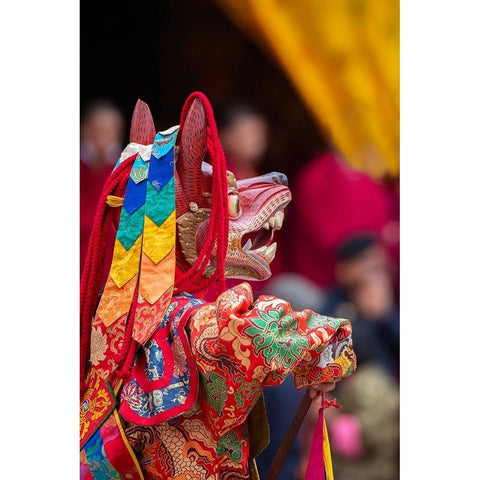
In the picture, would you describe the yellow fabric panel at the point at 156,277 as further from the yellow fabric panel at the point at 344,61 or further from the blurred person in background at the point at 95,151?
the yellow fabric panel at the point at 344,61

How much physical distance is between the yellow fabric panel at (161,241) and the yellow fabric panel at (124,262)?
27 millimetres

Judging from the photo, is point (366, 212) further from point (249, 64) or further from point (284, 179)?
point (249, 64)

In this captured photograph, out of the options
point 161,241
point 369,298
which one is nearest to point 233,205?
point 161,241

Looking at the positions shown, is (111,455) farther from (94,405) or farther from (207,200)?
(207,200)

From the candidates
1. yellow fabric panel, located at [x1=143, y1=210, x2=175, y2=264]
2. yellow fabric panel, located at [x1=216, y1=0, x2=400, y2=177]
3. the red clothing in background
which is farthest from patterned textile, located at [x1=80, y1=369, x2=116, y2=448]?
yellow fabric panel, located at [x1=216, y1=0, x2=400, y2=177]

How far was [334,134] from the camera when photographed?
1852 millimetres

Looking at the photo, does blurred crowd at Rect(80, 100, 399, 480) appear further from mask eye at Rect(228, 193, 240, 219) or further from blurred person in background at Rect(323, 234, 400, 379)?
mask eye at Rect(228, 193, 240, 219)

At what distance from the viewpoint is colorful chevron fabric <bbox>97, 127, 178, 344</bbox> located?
1.56 meters

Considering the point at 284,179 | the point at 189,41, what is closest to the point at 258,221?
the point at 284,179

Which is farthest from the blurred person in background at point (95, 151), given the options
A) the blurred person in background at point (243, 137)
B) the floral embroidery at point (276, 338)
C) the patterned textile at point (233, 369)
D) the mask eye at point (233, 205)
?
the floral embroidery at point (276, 338)

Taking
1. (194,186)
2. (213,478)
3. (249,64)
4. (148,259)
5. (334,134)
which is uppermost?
(249,64)

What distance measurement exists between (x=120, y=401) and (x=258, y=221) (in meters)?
0.43

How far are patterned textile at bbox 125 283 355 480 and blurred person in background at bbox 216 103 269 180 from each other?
49 centimetres

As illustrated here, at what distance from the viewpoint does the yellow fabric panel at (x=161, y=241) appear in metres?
1.57
